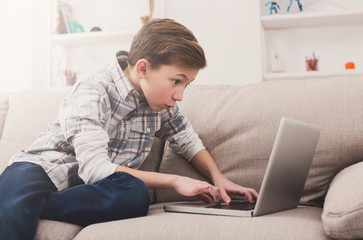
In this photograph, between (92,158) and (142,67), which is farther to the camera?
(142,67)

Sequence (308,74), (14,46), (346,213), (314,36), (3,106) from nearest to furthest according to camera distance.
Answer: (346,213) → (3,106) → (308,74) → (314,36) → (14,46)

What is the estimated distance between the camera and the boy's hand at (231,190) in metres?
1.07

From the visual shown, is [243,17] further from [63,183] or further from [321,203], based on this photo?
[63,183]

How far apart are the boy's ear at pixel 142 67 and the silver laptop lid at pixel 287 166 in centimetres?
49

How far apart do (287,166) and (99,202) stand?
0.43 meters

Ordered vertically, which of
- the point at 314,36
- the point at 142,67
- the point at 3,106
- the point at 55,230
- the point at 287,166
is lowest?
the point at 55,230

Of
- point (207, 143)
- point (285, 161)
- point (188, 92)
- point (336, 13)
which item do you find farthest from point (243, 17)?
point (285, 161)

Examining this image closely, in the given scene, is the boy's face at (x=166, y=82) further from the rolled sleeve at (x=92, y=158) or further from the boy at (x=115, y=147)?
the rolled sleeve at (x=92, y=158)

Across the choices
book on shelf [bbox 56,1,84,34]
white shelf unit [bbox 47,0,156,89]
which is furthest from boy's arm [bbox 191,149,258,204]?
book on shelf [bbox 56,1,84,34]

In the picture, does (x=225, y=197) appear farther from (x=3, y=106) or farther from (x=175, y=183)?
(x=3, y=106)

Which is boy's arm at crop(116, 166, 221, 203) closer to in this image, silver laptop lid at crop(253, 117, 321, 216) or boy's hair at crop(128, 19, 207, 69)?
silver laptop lid at crop(253, 117, 321, 216)

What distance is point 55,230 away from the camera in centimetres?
86

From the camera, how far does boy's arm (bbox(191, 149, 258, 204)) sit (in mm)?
1081

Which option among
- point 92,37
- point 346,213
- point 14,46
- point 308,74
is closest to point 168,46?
point 346,213
